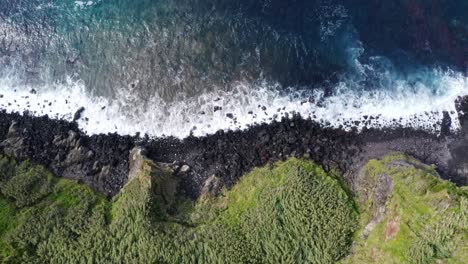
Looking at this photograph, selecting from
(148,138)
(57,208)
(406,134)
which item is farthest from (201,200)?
(406,134)

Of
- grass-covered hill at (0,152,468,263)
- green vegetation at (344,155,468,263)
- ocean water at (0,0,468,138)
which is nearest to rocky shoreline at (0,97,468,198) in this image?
ocean water at (0,0,468,138)

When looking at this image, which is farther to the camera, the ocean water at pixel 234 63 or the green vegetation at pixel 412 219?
the ocean water at pixel 234 63

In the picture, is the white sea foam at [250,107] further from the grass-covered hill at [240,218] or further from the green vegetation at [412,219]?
the green vegetation at [412,219]

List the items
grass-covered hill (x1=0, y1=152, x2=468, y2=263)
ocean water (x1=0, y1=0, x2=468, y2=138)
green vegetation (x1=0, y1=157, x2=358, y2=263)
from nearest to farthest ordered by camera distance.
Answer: grass-covered hill (x1=0, y1=152, x2=468, y2=263) < green vegetation (x1=0, y1=157, x2=358, y2=263) < ocean water (x1=0, y1=0, x2=468, y2=138)

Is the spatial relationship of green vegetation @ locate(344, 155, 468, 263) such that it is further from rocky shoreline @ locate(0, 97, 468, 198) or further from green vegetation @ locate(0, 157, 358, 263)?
rocky shoreline @ locate(0, 97, 468, 198)

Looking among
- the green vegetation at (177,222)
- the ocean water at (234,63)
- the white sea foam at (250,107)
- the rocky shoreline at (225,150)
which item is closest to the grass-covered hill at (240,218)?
the green vegetation at (177,222)

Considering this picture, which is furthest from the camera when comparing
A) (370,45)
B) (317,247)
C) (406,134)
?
(370,45)

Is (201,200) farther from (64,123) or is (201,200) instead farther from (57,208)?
(64,123)
